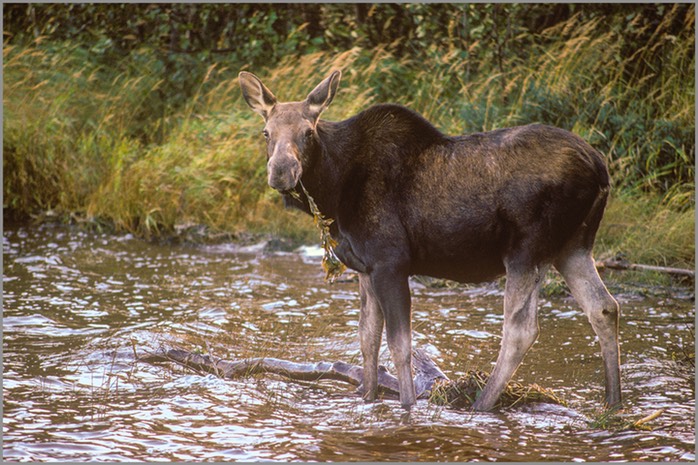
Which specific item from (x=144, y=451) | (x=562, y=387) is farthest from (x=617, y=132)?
(x=144, y=451)

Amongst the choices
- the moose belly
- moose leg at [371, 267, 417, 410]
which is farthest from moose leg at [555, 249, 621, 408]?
moose leg at [371, 267, 417, 410]

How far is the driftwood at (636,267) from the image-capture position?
9.85m

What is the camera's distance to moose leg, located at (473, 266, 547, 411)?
250 inches

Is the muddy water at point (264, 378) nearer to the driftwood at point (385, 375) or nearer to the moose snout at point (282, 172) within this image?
the driftwood at point (385, 375)

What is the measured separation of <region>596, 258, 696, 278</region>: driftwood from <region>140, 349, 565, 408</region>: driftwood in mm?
3481

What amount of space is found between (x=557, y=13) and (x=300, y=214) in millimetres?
6083

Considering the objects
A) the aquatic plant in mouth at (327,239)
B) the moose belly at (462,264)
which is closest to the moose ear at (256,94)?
the aquatic plant in mouth at (327,239)

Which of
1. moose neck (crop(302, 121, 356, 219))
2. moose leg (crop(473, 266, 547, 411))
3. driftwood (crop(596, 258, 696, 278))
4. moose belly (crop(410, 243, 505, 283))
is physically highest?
moose neck (crop(302, 121, 356, 219))

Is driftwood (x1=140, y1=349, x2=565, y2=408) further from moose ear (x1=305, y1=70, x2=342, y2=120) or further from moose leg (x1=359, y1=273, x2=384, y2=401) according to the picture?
moose ear (x1=305, y1=70, x2=342, y2=120)

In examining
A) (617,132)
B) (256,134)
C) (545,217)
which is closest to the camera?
(545,217)

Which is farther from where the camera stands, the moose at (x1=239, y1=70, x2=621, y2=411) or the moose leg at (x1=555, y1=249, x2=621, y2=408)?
the moose leg at (x1=555, y1=249, x2=621, y2=408)

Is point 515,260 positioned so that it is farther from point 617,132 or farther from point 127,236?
point 127,236

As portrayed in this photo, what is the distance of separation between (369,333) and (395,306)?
485 mm

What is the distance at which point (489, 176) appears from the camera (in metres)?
6.40
